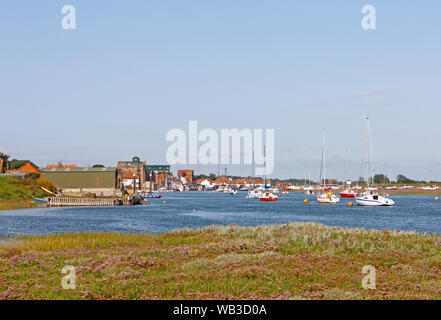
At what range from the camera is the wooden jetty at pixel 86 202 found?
12406 centimetres

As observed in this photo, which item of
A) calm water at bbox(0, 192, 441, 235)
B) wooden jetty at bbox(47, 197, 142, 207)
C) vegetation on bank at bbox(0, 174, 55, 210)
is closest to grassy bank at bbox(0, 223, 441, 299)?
calm water at bbox(0, 192, 441, 235)

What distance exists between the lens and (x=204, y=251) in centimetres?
2536

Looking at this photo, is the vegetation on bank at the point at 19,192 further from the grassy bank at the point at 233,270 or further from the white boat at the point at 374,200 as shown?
the grassy bank at the point at 233,270

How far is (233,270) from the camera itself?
65.2 feet

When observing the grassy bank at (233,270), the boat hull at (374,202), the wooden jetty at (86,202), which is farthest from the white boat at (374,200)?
the grassy bank at (233,270)

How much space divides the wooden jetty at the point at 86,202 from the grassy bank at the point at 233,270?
321 ft

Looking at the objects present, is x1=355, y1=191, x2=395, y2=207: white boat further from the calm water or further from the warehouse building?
the warehouse building

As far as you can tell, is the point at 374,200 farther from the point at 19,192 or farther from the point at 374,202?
the point at 19,192

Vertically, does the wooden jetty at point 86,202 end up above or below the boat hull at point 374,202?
below

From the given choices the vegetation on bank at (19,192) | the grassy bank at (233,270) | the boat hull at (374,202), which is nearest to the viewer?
the grassy bank at (233,270)

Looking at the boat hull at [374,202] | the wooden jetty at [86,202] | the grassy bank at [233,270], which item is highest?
the grassy bank at [233,270]

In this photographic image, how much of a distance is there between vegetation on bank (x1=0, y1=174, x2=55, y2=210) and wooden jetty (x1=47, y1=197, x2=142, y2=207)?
228 inches
